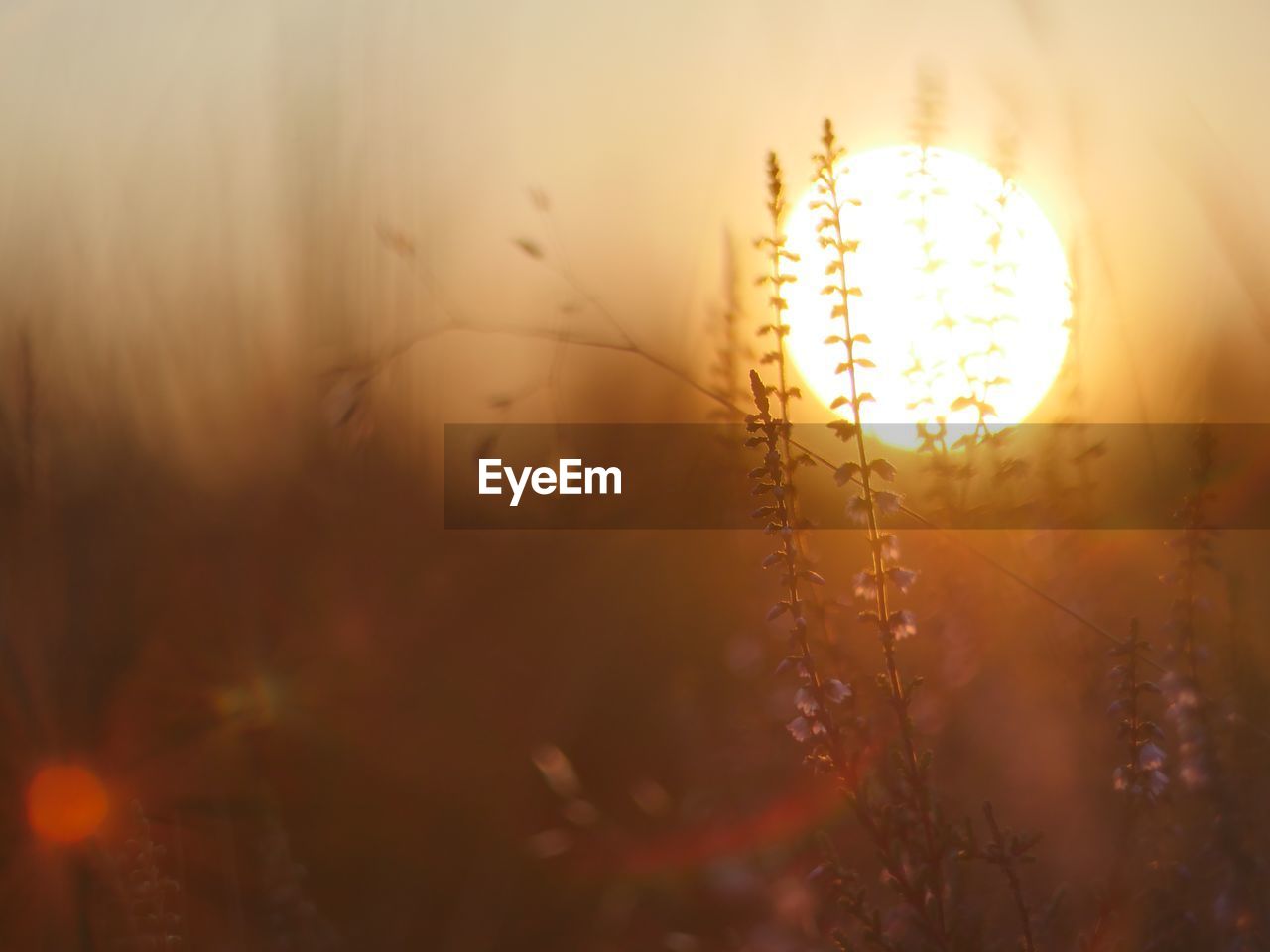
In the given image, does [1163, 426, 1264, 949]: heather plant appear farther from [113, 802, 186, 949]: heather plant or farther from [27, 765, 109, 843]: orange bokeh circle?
[27, 765, 109, 843]: orange bokeh circle

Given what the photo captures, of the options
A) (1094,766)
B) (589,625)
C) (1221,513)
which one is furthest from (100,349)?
(1221,513)

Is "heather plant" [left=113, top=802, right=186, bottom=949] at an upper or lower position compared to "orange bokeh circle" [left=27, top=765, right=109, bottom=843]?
lower

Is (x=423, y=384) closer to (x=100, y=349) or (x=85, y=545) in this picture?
(x=100, y=349)

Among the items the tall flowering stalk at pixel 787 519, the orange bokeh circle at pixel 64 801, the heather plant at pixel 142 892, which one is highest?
the tall flowering stalk at pixel 787 519

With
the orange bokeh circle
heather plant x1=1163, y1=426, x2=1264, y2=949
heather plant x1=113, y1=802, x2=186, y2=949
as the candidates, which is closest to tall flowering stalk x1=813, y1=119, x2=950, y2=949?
heather plant x1=1163, y1=426, x2=1264, y2=949

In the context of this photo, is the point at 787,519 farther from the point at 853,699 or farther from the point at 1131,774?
the point at 1131,774

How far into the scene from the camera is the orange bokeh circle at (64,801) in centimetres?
227

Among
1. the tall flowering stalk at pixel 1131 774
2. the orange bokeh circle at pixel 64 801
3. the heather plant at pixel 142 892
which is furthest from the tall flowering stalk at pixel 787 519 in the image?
the orange bokeh circle at pixel 64 801

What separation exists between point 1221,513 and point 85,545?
9.84 feet

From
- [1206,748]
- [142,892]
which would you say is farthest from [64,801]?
[1206,748]

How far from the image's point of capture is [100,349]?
300cm

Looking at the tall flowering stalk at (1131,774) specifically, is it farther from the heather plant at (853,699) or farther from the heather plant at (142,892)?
the heather plant at (142,892)

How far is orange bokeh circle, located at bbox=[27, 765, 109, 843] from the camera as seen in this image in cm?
227

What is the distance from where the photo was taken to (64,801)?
7.85ft
